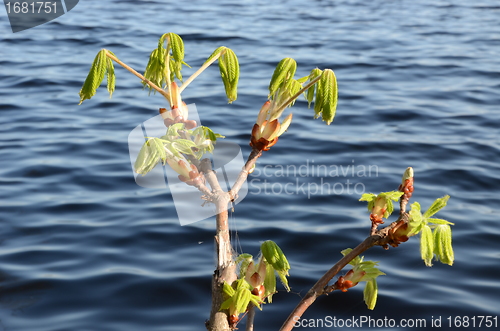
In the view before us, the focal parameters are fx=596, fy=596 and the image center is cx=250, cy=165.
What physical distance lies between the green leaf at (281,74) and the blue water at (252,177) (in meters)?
1.32

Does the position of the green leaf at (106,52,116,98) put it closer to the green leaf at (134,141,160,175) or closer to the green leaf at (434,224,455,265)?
the green leaf at (134,141,160,175)

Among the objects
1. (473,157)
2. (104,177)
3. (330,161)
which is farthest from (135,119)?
(473,157)

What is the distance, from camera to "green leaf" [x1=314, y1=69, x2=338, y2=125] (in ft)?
3.51

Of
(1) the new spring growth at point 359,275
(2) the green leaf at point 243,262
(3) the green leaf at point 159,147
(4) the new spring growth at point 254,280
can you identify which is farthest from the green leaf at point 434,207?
(3) the green leaf at point 159,147

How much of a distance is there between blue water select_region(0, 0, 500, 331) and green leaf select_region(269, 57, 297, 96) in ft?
4.33

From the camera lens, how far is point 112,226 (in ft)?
10.2

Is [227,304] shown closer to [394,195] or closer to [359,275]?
[359,275]

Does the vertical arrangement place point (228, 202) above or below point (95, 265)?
above

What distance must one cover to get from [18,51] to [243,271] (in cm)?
603

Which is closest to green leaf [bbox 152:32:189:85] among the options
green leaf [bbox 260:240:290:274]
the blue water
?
green leaf [bbox 260:240:290:274]

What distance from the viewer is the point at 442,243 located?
104 centimetres

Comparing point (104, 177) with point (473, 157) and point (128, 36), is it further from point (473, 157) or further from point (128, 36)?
point (128, 36)

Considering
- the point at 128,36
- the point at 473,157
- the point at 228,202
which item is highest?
the point at 228,202

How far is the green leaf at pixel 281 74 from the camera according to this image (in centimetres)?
112
